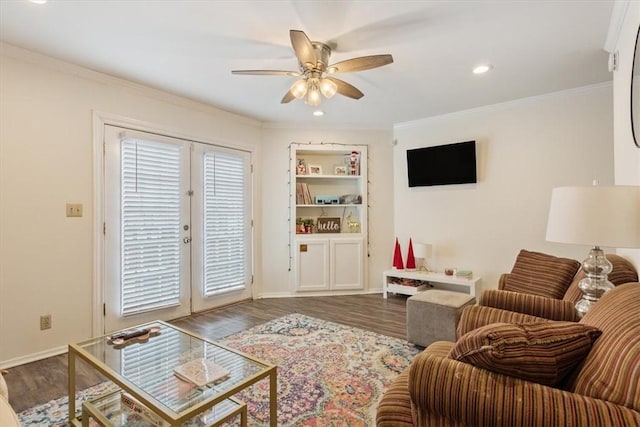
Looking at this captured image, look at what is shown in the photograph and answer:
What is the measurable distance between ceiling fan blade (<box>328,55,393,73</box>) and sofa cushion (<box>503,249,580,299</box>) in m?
2.04

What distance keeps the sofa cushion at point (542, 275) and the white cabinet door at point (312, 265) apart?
7.92 ft

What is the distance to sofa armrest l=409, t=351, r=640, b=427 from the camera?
0.87 m

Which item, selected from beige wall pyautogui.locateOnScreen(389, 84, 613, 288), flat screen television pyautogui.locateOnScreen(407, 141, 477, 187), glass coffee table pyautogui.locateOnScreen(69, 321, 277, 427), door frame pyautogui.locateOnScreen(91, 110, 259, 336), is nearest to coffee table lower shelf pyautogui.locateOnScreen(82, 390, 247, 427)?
glass coffee table pyautogui.locateOnScreen(69, 321, 277, 427)

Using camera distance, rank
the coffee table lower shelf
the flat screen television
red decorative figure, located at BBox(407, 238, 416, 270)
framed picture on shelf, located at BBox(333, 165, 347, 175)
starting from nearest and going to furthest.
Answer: the coffee table lower shelf
the flat screen television
red decorative figure, located at BBox(407, 238, 416, 270)
framed picture on shelf, located at BBox(333, 165, 347, 175)

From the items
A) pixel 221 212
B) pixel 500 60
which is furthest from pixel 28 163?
pixel 500 60

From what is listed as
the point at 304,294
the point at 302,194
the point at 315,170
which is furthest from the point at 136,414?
the point at 315,170

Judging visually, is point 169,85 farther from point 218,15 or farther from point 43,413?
point 43,413

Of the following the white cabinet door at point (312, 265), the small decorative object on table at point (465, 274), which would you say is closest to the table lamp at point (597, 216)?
the small decorative object on table at point (465, 274)

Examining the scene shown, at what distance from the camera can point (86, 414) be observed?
1.59 meters

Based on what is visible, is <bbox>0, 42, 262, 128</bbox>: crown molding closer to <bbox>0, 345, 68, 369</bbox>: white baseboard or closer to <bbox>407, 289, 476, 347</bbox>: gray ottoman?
<bbox>0, 345, 68, 369</bbox>: white baseboard

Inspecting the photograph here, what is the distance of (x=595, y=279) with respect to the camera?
1801 millimetres

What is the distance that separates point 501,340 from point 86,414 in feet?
6.30

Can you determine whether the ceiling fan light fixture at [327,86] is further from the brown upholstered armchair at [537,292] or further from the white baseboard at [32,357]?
the white baseboard at [32,357]

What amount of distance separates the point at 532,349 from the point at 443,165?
140 inches
